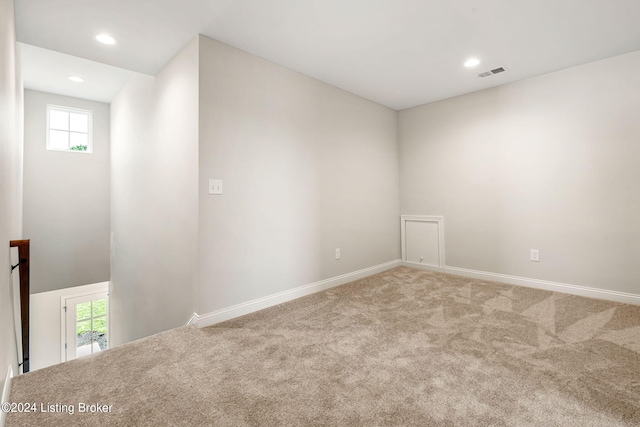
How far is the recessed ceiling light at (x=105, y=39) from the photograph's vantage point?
2.45 metres

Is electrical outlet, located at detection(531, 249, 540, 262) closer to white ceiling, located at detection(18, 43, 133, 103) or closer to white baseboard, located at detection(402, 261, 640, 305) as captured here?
white baseboard, located at detection(402, 261, 640, 305)

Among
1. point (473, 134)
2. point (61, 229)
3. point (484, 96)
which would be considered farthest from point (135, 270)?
point (484, 96)

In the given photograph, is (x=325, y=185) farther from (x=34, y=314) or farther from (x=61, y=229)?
(x=34, y=314)

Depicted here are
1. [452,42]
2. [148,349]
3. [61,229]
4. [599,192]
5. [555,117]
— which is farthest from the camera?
[61,229]

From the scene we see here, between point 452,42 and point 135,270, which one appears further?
point 135,270

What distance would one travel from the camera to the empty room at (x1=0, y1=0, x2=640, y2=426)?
1.59m

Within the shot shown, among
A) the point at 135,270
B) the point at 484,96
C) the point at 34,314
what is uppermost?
the point at 484,96

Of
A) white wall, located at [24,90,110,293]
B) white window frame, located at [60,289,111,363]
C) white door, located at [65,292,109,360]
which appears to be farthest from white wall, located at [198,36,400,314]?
white door, located at [65,292,109,360]

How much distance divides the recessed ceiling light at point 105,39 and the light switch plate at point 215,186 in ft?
4.83

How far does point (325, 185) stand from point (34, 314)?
588 cm

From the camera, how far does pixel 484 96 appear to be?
3607 millimetres

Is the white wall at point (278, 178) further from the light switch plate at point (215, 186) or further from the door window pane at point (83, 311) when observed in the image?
the door window pane at point (83, 311)

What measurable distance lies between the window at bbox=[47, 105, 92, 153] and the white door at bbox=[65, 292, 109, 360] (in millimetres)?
2895

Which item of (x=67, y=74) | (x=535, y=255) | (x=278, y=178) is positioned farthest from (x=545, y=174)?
(x=67, y=74)
